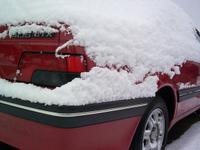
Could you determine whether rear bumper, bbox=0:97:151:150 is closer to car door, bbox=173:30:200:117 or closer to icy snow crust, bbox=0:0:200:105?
icy snow crust, bbox=0:0:200:105

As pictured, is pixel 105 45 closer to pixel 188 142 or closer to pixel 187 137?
pixel 188 142

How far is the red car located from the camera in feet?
6.35

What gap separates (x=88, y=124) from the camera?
A: 2.03 metres

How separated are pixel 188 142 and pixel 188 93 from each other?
0.68m

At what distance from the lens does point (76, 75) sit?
201cm

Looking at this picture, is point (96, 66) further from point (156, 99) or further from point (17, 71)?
point (156, 99)

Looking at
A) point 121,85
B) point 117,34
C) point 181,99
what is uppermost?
point 117,34

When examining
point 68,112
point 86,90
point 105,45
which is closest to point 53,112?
point 68,112

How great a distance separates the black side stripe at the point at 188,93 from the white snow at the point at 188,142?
57cm

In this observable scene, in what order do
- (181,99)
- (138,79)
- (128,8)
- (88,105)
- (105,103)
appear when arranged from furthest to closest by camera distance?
(181,99), (128,8), (138,79), (105,103), (88,105)

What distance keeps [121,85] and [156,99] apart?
2.61 ft

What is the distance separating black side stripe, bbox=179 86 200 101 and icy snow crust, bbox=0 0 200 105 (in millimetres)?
468

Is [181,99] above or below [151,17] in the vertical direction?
below

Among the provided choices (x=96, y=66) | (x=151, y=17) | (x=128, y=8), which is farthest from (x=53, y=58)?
(x=151, y=17)
